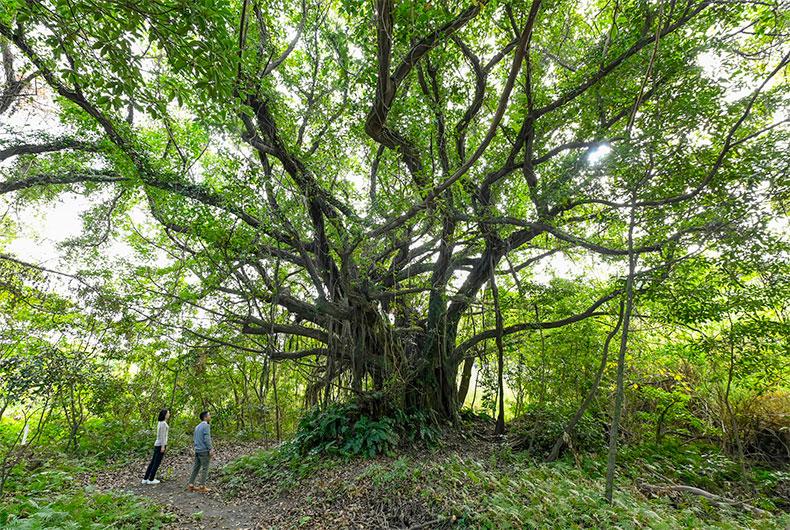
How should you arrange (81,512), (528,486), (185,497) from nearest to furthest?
(81,512) → (528,486) → (185,497)

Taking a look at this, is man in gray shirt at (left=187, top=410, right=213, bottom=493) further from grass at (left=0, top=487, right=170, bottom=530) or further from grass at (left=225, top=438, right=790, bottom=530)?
grass at (left=0, top=487, right=170, bottom=530)

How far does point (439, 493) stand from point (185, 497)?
4068mm

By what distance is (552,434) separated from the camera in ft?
22.5

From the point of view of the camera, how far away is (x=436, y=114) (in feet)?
17.5

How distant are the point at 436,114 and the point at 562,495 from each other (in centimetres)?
506

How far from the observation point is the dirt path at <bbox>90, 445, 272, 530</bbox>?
15.7 ft

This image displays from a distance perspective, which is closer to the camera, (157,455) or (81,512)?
(81,512)

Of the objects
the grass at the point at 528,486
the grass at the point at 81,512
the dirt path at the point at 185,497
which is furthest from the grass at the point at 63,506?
the grass at the point at 528,486

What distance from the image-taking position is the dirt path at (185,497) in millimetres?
4781

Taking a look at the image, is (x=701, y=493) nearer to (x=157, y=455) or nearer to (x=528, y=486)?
(x=528, y=486)

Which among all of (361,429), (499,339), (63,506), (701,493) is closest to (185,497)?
(63,506)

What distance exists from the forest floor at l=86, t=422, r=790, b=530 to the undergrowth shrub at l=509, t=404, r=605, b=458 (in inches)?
14.4

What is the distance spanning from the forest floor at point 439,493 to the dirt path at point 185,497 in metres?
0.02

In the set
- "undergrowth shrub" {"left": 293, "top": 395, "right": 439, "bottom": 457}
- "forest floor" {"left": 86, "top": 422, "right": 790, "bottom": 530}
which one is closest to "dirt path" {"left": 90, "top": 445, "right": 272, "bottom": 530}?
"forest floor" {"left": 86, "top": 422, "right": 790, "bottom": 530}
